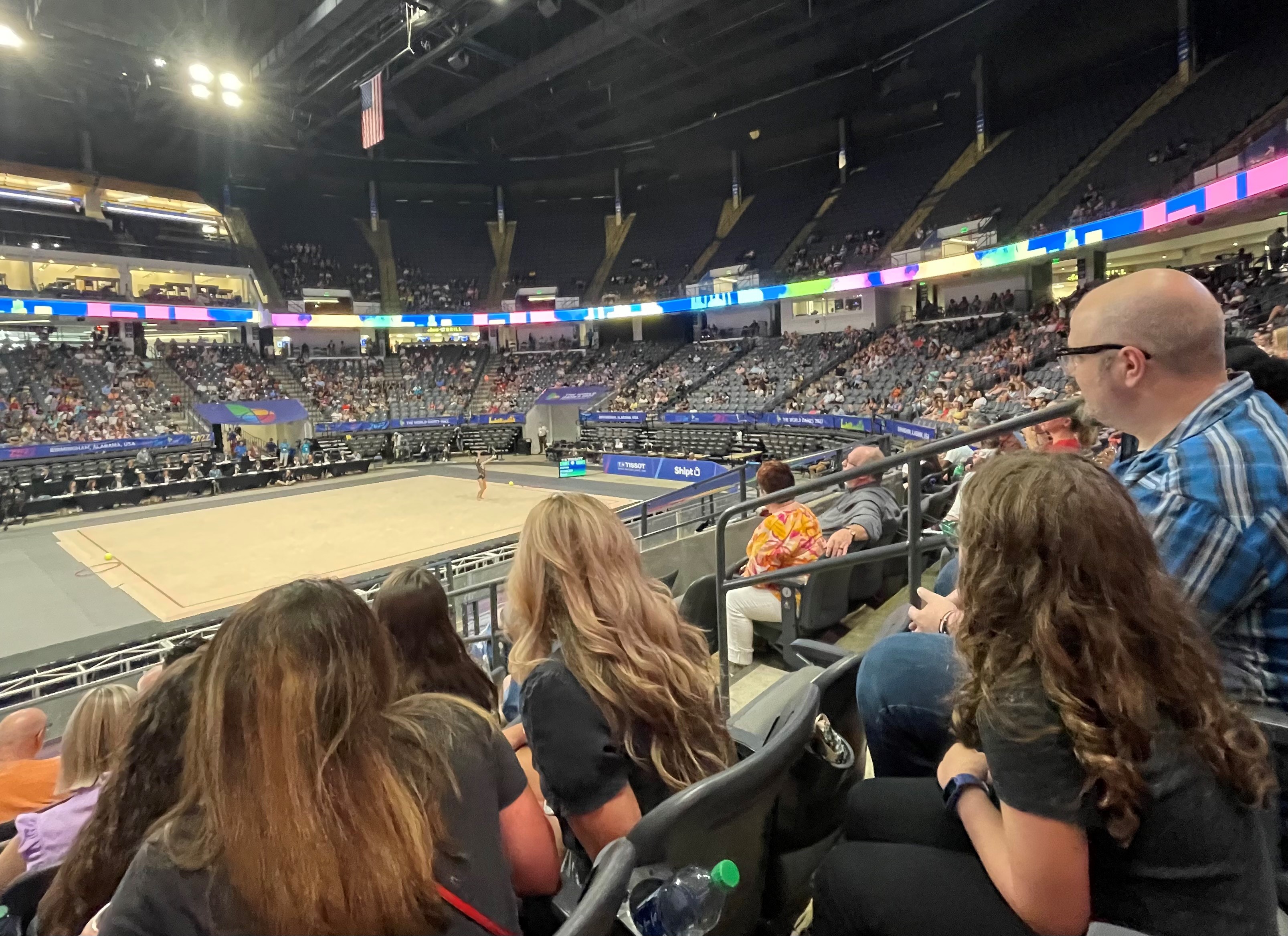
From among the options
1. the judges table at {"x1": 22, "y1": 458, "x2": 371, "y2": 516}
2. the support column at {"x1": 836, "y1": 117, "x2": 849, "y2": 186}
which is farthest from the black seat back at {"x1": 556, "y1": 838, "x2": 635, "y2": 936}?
the support column at {"x1": 836, "y1": 117, "x2": 849, "y2": 186}

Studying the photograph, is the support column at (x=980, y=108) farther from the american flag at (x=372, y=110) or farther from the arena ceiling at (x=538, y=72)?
the american flag at (x=372, y=110)

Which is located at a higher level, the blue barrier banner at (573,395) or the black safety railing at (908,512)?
the blue barrier banner at (573,395)

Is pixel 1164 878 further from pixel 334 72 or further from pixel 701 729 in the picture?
pixel 334 72

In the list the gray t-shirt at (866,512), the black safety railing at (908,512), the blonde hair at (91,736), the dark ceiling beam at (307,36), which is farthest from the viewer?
the dark ceiling beam at (307,36)

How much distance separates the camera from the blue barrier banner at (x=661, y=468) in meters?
20.6

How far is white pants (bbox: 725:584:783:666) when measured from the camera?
4.02 m

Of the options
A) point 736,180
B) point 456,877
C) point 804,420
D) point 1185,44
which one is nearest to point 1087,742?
point 456,877

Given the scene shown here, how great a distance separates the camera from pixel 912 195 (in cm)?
2766

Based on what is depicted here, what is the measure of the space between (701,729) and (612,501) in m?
16.3

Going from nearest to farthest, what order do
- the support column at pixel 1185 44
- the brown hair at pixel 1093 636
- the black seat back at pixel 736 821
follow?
the brown hair at pixel 1093 636 < the black seat back at pixel 736 821 < the support column at pixel 1185 44

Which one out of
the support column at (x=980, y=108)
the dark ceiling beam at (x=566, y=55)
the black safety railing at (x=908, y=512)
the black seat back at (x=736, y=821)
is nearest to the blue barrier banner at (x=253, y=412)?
the dark ceiling beam at (x=566, y=55)

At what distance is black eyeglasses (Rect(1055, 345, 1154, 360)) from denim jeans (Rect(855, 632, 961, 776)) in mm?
891

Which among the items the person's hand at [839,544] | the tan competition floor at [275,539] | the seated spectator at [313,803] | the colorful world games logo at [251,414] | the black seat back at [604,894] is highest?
the colorful world games logo at [251,414]

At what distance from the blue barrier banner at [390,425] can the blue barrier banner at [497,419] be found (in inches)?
22.6
